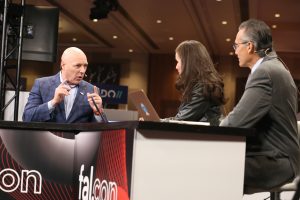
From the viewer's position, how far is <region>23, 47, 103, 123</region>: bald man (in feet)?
12.6

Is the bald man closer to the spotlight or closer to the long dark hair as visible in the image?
the long dark hair

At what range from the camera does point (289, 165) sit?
107 inches

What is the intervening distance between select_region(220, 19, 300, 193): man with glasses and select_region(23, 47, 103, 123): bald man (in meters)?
1.39

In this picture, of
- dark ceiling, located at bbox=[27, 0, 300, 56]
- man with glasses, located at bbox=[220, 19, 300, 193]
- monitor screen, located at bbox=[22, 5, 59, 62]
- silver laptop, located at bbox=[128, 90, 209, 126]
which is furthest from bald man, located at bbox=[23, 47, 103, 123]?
dark ceiling, located at bbox=[27, 0, 300, 56]

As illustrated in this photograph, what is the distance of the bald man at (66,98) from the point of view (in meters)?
3.83

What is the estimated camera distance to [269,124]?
9.02 feet

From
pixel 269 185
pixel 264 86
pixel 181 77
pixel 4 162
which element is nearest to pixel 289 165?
pixel 269 185

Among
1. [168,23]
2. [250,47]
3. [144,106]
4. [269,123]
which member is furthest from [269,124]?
[168,23]

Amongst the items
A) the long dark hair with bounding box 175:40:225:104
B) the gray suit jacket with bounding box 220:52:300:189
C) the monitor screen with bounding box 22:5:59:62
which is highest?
the monitor screen with bounding box 22:5:59:62

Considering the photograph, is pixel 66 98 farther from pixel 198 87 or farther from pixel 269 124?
pixel 269 124

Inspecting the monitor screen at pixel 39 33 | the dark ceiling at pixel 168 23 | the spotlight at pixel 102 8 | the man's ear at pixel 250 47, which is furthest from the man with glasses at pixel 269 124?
the dark ceiling at pixel 168 23

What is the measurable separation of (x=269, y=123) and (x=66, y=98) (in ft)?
5.70

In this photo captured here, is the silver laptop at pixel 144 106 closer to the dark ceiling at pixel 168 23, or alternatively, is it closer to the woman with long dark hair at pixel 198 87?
the woman with long dark hair at pixel 198 87

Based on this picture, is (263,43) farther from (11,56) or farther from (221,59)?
(221,59)
